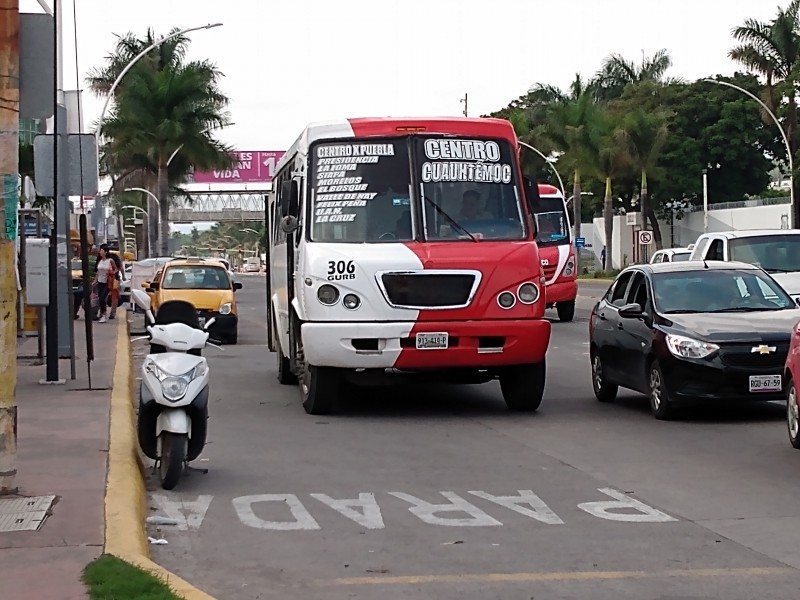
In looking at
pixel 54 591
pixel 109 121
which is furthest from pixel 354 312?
pixel 109 121

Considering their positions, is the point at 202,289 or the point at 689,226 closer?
the point at 202,289

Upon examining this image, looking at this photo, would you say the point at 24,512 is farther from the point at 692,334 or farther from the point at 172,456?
the point at 692,334

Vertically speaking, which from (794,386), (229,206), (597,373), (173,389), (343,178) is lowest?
(597,373)

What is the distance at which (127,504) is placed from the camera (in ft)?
27.3

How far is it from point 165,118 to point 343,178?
4450cm

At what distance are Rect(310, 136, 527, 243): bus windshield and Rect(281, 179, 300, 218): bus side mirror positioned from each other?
0.30m

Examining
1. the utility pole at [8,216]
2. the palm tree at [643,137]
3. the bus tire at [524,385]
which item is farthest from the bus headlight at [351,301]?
the palm tree at [643,137]

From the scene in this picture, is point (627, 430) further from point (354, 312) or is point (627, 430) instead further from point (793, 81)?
point (793, 81)

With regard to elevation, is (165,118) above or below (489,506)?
above

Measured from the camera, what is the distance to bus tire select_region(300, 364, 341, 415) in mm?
14016

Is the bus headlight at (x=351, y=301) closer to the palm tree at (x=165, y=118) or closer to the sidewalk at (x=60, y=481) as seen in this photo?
the sidewalk at (x=60, y=481)

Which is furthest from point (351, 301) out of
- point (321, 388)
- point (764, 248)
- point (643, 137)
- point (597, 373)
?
point (643, 137)

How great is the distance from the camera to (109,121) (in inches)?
2306

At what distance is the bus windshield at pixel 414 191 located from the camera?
13875 millimetres
